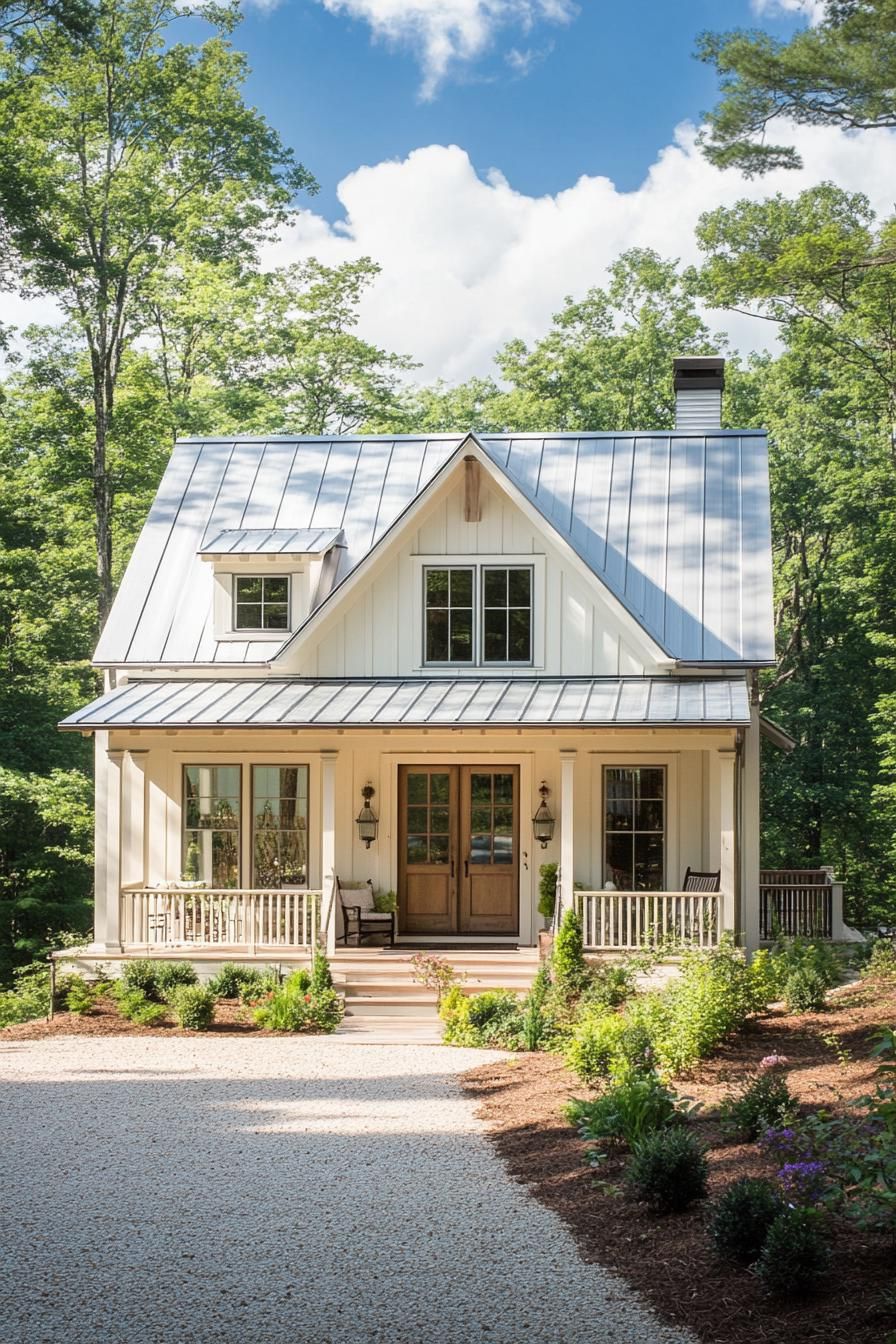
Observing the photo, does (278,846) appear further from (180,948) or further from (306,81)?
(306,81)

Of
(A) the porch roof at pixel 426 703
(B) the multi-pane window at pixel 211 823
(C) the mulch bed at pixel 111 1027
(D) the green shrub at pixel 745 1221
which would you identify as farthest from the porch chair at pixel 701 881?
(D) the green shrub at pixel 745 1221

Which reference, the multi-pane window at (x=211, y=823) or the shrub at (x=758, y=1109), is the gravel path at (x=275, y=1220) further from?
the multi-pane window at (x=211, y=823)

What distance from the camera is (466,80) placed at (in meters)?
32.7

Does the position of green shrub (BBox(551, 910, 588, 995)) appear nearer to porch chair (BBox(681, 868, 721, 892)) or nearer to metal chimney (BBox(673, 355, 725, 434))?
porch chair (BBox(681, 868, 721, 892))

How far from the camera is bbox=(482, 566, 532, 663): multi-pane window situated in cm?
1839

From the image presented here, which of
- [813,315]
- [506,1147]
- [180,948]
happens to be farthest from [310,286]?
[506,1147]

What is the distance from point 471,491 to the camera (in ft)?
60.1

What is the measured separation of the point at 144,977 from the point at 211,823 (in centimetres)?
300

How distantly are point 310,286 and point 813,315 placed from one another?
38.5 feet

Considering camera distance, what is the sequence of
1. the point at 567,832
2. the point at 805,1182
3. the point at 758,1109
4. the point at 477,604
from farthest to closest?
the point at 477,604
the point at 567,832
the point at 758,1109
the point at 805,1182

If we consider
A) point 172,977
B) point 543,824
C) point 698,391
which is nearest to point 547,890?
point 543,824

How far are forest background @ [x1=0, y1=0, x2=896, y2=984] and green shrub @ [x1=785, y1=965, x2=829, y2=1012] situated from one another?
1387cm

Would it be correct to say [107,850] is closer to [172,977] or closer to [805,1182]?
A: [172,977]

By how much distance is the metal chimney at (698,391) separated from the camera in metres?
22.5
